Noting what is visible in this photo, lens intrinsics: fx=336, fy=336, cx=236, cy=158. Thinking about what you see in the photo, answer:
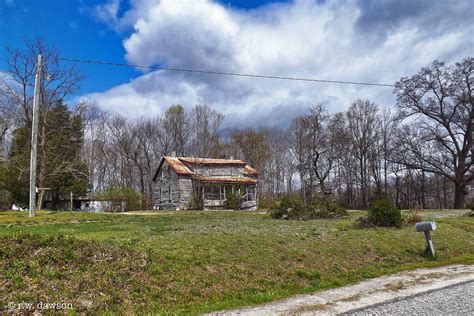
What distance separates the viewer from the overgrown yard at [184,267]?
5.23 metres

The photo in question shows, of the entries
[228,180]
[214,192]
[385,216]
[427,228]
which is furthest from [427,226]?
[214,192]

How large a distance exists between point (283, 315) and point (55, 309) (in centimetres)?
322

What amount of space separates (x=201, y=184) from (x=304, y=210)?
1953 cm

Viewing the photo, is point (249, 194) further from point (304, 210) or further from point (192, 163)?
point (304, 210)

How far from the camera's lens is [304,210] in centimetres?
1822

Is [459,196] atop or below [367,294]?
atop

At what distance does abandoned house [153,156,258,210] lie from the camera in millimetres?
36062

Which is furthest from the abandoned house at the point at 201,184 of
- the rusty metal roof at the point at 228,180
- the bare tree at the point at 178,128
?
the bare tree at the point at 178,128

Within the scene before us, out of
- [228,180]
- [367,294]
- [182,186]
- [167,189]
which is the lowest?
[367,294]

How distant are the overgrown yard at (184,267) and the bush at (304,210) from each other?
8.00 meters

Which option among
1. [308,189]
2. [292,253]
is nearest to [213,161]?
[308,189]

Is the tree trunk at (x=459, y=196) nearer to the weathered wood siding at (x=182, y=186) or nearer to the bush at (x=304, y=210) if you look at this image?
the weathered wood siding at (x=182, y=186)

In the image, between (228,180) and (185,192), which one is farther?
(228,180)

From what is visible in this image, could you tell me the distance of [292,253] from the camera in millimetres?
8242
